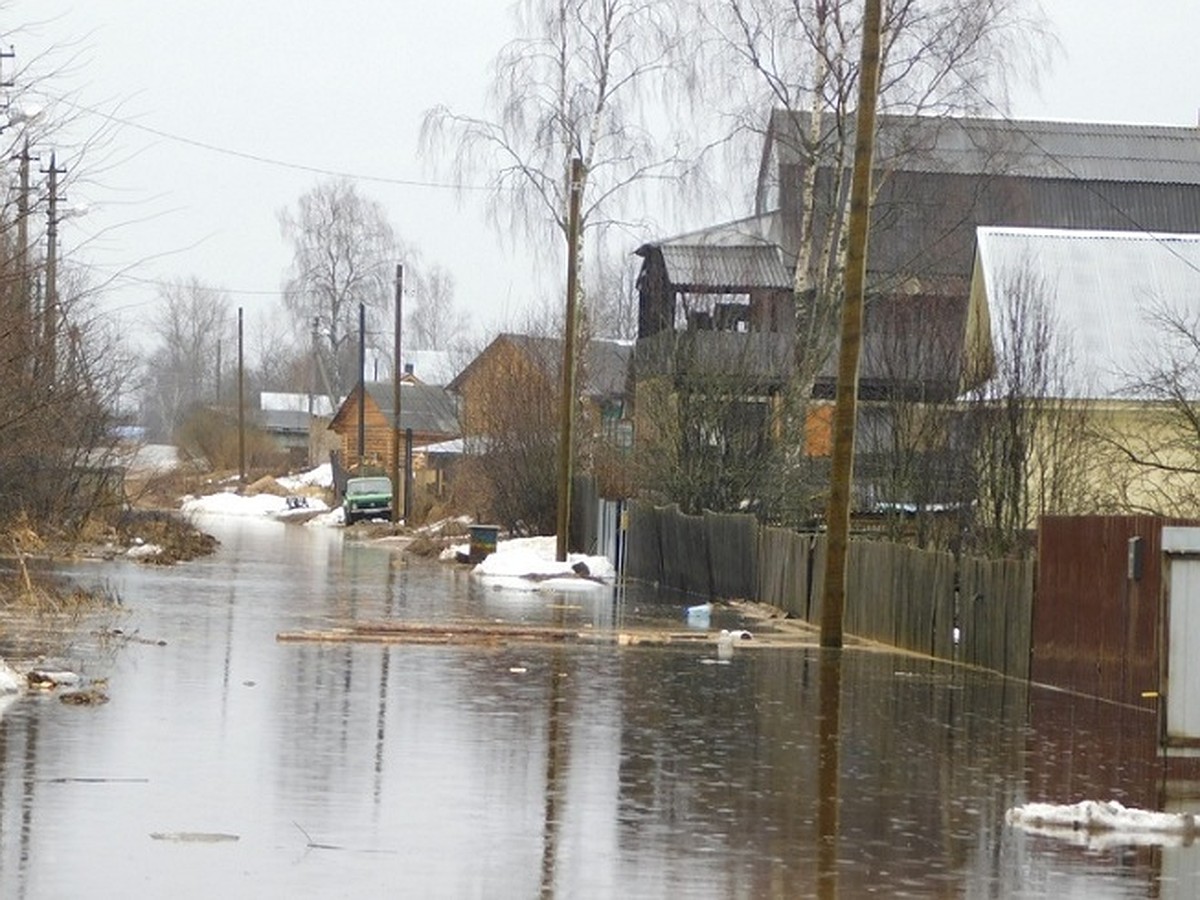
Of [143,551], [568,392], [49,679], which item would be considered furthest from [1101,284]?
[49,679]

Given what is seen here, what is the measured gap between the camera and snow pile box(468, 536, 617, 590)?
135ft

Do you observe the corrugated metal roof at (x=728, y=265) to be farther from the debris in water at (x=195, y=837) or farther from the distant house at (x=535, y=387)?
the debris in water at (x=195, y=837)

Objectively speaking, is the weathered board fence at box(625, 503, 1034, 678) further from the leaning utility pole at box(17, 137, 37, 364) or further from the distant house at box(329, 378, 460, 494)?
the distant house at box(329, 378, 460, 494)

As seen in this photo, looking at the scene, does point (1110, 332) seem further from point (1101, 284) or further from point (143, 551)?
point (143, 551)

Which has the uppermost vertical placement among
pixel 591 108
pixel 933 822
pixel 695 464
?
pixel 591 108

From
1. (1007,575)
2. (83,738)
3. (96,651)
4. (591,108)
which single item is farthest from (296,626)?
(591,108)

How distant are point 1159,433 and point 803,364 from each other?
6911 millimetres

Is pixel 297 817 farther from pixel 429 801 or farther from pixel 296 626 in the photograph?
pixel 296 626

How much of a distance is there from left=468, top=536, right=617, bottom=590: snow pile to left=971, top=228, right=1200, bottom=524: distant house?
8.97 meters

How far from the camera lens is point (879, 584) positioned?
28672mm

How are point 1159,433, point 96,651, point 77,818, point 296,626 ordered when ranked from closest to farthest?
point 77,818
point 96,651
point 296,626
point 1159,433

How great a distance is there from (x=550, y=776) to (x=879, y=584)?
1488cm

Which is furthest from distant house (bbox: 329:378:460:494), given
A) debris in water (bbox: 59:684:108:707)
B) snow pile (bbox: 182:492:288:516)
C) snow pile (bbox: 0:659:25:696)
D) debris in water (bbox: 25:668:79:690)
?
debris in water (bbox: 59:684:108:707)

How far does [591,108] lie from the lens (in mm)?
49875
